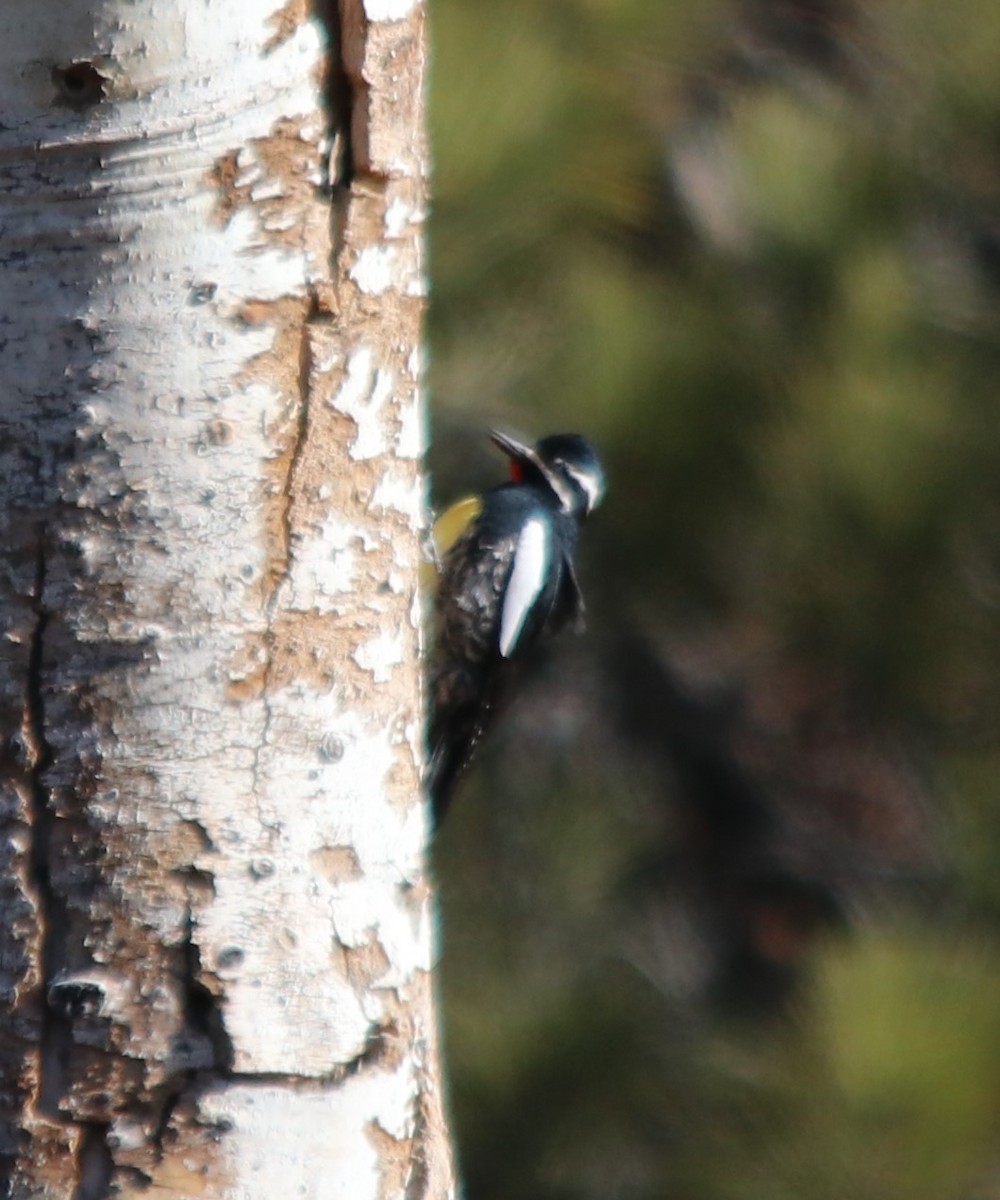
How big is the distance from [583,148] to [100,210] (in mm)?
2060

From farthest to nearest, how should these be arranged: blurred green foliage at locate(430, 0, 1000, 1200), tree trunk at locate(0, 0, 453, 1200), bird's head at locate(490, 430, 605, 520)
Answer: blurred green foliage at locate(430, 0, 1000, 1200), bird's head at locate(490, 430, 605, 520), tree trunk at locate(0, 0, 453, 1200)

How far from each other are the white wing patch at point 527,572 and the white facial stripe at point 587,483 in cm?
8

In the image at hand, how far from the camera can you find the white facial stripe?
8.94 ft

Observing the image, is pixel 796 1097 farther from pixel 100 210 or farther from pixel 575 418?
pixel 100 210

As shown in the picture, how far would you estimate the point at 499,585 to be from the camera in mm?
2793

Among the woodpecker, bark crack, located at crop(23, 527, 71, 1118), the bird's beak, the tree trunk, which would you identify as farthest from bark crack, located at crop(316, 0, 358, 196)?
the woodpecker

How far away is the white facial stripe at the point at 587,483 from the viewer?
8.94ft

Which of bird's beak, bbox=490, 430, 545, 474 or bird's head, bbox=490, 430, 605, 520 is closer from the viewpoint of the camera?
bird's beak, bbox=490, 430, 545, 474

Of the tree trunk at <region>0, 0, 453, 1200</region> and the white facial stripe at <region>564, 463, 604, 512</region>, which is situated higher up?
the white facial stripe at <region>564, 463, 604, 512</region>

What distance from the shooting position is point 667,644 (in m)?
3.67

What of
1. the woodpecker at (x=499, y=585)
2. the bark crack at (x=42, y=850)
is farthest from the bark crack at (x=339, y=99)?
the woodpecker at (x=499, y=585)

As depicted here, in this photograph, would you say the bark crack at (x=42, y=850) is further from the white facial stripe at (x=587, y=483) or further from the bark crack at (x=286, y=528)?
the white facial stripe at (x=587, y=483)

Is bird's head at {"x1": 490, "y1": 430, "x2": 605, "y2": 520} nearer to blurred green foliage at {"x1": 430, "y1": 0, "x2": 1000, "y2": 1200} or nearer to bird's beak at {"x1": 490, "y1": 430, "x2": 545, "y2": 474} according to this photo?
bird's beak at {"x1": 490, "y1": 430, "x2": 545, "y2": 474}

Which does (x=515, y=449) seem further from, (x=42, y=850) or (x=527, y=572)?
(x=42, y=850)
